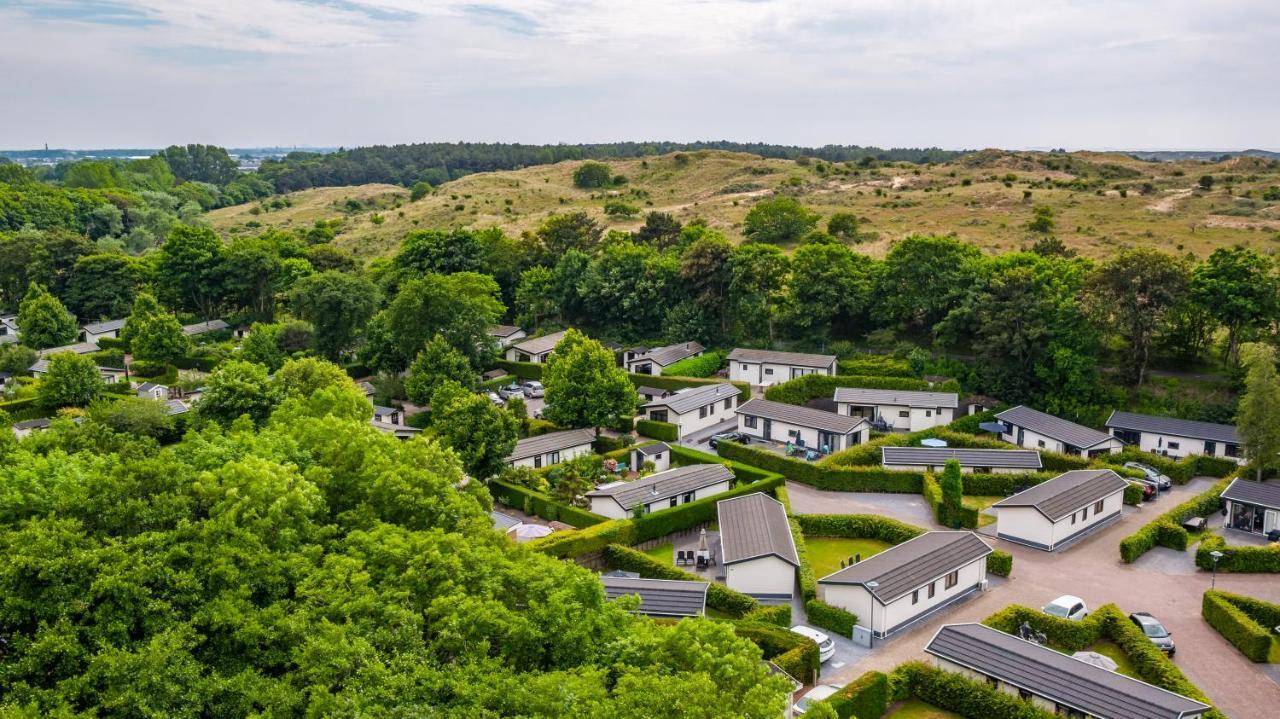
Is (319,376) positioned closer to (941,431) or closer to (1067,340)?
(941,431)

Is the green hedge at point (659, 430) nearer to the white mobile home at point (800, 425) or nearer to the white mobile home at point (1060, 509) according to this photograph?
the white mobile home at point (800, 425)

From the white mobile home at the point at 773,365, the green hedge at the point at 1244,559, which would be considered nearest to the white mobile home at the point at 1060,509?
the green hedge at the point at 1244,559

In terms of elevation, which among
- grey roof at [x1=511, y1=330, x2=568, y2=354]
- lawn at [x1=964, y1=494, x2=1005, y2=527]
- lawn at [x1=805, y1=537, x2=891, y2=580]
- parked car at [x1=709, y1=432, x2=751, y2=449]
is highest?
grey roof at [x1=511, y1=330, x2=568, y2=354]

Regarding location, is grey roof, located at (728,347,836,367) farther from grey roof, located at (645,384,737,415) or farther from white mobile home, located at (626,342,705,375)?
grey roof, located at (645,384,737,415)

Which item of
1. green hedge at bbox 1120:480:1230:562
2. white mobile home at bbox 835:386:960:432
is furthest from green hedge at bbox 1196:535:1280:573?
white mobile home at bbox 835:386:960:432

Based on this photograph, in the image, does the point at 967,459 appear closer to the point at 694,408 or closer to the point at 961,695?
the point at 694,408

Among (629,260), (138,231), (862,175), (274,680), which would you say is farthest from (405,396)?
(862,175)
